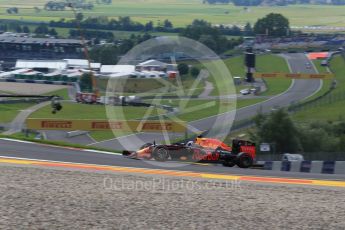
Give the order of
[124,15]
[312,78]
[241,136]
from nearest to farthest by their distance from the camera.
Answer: [241,136] → [312,78] → [124,15]

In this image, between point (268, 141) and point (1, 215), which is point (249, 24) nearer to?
point (268, 141)

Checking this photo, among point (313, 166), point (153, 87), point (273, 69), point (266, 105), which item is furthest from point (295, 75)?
point (313, 166)

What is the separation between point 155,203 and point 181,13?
11802 cm

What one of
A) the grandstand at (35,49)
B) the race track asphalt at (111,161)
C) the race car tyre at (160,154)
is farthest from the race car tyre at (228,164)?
the grandstand at (35,49)

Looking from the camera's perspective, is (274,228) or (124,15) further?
(124,15)

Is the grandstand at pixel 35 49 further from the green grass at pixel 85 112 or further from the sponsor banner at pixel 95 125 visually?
the sponsor banner at pixel 95 125

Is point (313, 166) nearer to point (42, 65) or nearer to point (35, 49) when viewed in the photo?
point (42, 65)

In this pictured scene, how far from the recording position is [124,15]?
108 m

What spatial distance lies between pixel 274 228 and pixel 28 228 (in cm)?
301

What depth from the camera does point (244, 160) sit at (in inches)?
566

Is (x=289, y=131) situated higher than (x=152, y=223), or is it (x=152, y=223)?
(x=152, y=223)

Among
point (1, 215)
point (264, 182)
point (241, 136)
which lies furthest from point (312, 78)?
point (1, 215)

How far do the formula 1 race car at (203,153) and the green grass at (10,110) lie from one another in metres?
21.5

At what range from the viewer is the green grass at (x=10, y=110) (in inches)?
1390
